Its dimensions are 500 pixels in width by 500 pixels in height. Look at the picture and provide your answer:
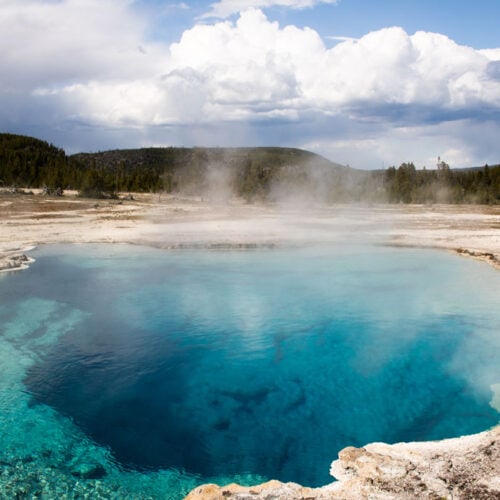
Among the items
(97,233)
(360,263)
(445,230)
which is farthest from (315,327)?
(445,230)

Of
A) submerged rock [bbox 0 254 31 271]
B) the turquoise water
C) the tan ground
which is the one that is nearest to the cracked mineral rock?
the turquoise water

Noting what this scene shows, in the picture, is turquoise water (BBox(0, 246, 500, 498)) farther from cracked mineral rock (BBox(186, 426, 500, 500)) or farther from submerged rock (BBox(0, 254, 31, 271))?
submerged rock (BBox(0, 254, 31, 271))

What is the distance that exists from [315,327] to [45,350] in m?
4.32

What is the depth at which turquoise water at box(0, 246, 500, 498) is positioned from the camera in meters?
5.09

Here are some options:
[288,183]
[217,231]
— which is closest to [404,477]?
[217,231]

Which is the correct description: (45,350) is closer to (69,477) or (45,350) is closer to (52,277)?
(69,477)

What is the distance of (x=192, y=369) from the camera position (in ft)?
23.9

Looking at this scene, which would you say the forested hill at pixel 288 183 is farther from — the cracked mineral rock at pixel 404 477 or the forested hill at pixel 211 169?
the cracked mineral rock at pixel 404 477

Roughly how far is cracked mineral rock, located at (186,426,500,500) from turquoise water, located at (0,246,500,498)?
695 mm

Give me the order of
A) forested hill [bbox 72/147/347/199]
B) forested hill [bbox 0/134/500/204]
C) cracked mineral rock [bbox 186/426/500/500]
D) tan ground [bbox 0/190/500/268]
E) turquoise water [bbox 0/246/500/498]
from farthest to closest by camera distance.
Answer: forested hill [bbox 72/147/347/199]
forested hill [bbox 0/134/500/204]
tan ground [bbox 0/190/500/268]
turquoise water [bbox 0/246/500/498]
cracked mineral rock [bbox 186/426/500/500]

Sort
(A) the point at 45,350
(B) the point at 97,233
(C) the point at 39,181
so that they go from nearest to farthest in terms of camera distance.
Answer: (A) the point at 45,350, (B) the point at 97,233, (C) the point at 39,181

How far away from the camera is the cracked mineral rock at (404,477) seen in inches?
147

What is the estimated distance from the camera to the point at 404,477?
4.00 meters

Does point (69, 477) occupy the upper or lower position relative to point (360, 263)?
lower
